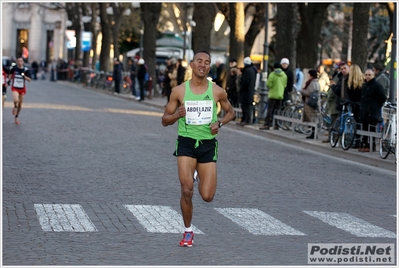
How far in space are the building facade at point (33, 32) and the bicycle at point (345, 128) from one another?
306 feet

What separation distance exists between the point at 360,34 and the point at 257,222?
799 inches

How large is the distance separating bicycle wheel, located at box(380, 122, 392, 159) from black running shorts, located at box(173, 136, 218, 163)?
33.9 ft

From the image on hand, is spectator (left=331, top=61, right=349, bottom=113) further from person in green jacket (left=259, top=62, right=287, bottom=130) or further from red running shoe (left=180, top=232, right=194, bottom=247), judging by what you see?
red running shoe (left=180, top=232, right=194, bottom=247)

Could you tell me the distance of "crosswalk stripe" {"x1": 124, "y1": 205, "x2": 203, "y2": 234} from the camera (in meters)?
10.9

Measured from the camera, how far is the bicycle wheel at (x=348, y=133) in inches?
856

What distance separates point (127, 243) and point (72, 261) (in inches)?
45.7

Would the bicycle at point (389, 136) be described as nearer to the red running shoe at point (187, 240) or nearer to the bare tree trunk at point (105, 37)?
the red running shoe at point (187, 240)

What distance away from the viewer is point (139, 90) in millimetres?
48219


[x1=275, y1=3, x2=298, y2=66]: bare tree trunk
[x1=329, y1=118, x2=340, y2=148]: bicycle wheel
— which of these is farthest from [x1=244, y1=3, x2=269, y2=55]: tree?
[x1=329, y1=118, x2=340, y2=148]: bicycle wheel

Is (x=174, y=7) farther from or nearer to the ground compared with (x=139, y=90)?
farther from the ground

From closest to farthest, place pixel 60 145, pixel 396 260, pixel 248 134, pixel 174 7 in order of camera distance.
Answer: pixel 396 260
pixel 60 145
pixel 248 134
pixel 174 7

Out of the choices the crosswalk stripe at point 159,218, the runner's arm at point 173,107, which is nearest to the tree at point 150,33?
the crosswalk stripe at point 159,218

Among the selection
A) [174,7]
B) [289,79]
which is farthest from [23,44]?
[289,79]

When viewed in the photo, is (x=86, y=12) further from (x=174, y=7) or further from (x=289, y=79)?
(x=289, y=79)
